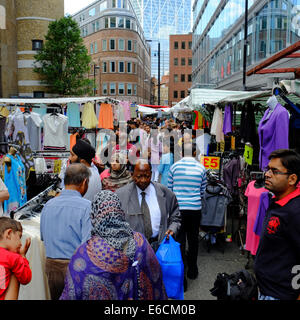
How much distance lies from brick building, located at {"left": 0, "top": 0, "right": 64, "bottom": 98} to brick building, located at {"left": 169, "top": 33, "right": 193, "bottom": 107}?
4899 centimetres

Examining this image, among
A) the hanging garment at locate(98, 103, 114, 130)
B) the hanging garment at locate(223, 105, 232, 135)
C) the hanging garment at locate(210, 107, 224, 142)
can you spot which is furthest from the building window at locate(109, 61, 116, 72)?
the hanging garment at locate(223, 105, 232, 135)

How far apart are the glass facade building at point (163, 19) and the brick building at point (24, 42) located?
121 metres

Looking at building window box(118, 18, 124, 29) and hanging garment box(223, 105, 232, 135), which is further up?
building window box(118, 18, 124, 29)

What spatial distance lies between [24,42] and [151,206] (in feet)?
106

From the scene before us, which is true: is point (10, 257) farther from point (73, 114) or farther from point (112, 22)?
point (112, 22)

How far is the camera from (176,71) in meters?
78.6

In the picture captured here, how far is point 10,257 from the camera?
7.22 ft

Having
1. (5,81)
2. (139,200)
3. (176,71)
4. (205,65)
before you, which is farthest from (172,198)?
(176,71)

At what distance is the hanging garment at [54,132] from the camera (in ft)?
27.7

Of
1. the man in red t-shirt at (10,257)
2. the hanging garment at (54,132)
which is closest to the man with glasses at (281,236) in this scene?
the man in red t-shirt at (10,257)

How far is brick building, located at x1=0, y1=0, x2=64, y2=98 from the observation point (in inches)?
1124

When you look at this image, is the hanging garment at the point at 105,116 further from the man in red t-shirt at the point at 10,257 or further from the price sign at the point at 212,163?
the man in red t-shirt at the point at 10,257

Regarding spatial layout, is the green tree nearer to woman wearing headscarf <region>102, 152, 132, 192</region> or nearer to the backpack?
woman wearing headscarf <region>102, 152, 132, 192</region>
